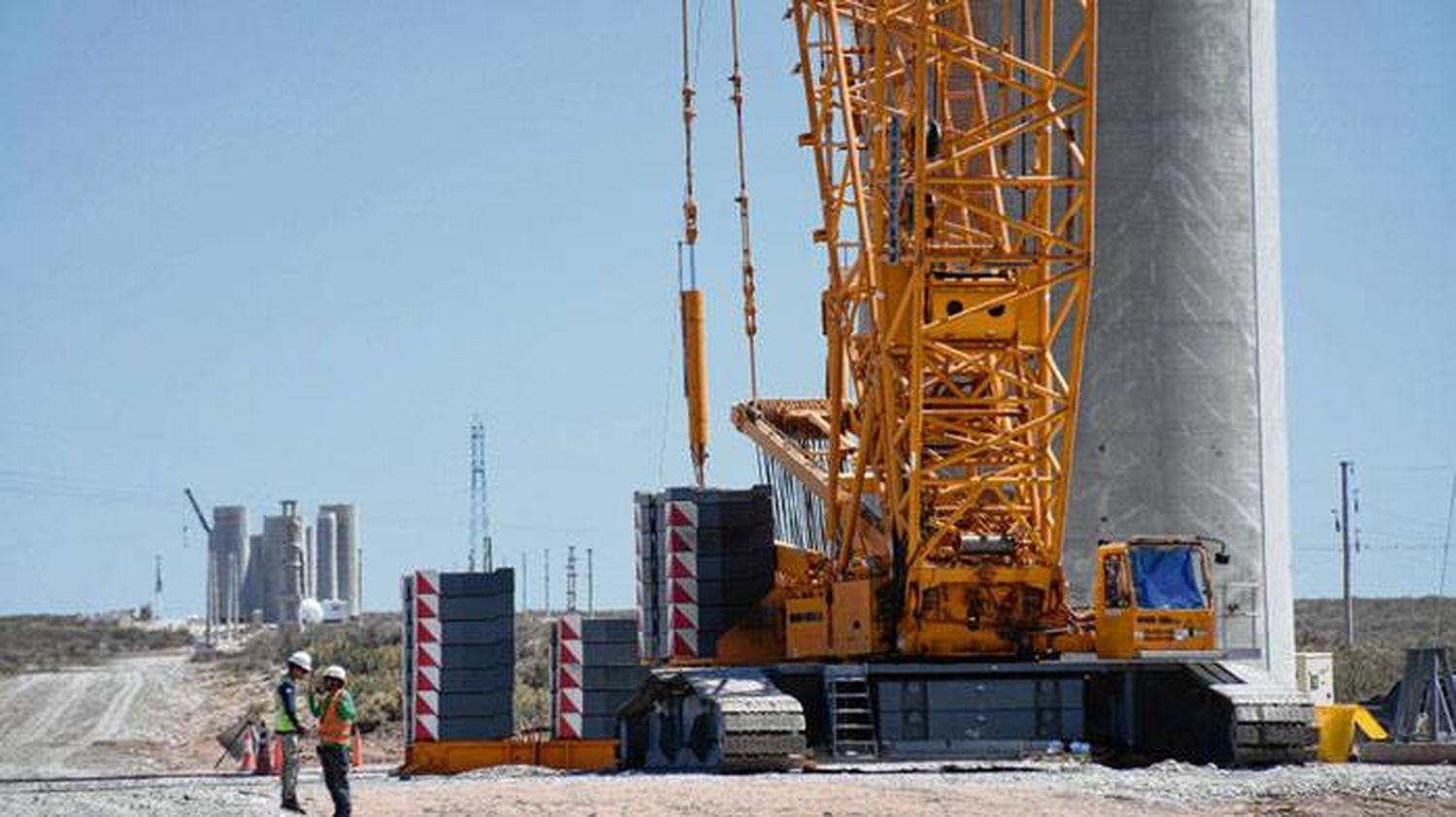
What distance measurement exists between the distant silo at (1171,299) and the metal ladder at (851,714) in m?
13.1

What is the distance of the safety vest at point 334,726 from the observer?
24.5m

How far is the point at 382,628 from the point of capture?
9994 cm

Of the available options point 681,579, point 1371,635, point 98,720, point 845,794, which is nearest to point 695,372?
point 681,579

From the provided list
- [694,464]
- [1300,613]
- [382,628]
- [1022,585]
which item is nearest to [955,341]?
[1022,585]

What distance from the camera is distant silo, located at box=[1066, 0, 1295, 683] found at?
150ft

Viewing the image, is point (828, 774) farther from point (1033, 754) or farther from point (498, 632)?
point (498, 632)

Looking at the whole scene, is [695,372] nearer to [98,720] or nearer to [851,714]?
[851,714]

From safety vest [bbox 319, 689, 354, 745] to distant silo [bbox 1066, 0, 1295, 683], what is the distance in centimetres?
2291

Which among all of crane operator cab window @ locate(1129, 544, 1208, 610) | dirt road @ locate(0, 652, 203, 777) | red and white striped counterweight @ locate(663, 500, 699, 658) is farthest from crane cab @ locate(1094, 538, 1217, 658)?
dirt road @ locate(0, 652, 203, 777)

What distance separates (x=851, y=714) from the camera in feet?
109

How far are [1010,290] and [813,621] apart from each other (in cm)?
514

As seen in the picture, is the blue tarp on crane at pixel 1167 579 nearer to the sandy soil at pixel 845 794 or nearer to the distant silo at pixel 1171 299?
the sandy soil at pixel 845 794

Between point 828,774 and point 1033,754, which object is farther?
point 1033,754

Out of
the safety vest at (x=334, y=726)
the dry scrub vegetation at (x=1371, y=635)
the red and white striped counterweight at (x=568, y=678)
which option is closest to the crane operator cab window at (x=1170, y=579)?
the red and white striped counterweight at (x=568, y=678)
